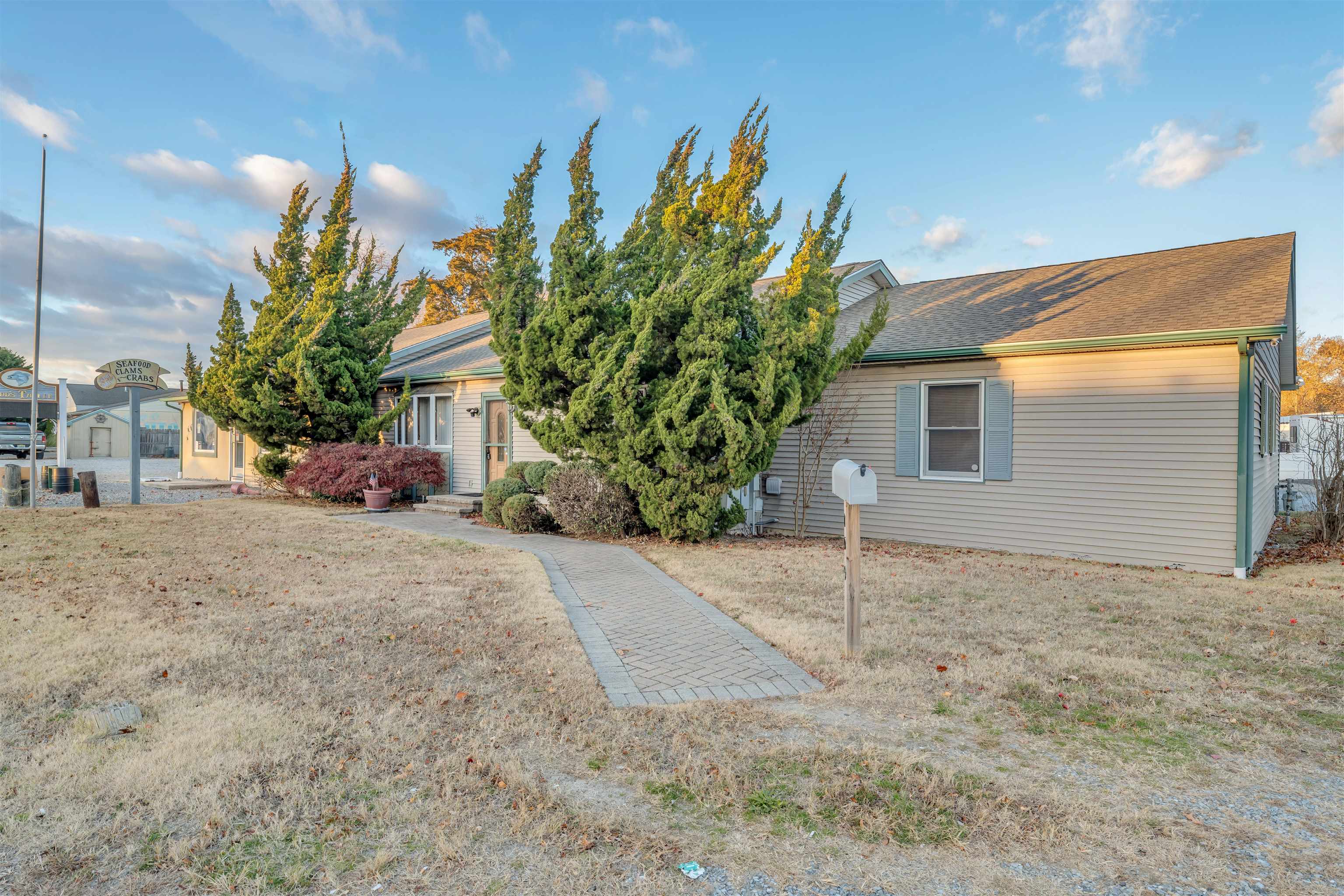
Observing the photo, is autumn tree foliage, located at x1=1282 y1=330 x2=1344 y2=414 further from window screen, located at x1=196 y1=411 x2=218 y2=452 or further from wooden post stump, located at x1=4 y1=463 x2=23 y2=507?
wooden post stump, located at x1=4 y1=463 x2=23 y2=507

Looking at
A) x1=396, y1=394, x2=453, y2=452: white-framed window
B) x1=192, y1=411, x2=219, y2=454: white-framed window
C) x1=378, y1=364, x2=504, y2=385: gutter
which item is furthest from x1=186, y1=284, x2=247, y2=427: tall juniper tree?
x1=192, y1=411, x2=219, y2=454: white-framed window

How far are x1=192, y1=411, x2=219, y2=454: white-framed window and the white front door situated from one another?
116 centimetres

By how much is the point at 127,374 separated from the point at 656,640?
1549cm

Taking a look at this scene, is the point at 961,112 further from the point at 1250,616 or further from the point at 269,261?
the point at 269,261

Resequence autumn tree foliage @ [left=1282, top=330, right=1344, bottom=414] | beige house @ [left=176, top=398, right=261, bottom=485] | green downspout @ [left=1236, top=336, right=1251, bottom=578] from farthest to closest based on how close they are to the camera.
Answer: autumn tree foliage @ [left=1282, top=330, right=1344, bottom=414] < beige house @ [left=176, top=398, right=261, bottom=485] < green downspout @ [left=1236, top=336, right=1251, bottom=578]

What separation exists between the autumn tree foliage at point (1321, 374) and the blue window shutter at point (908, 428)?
35739 millimetres

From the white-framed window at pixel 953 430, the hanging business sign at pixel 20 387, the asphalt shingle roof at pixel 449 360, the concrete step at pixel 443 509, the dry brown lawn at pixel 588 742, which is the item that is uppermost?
the asphalt shingle roof at pixel 449 360

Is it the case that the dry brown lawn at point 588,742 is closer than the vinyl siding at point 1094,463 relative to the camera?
Yes

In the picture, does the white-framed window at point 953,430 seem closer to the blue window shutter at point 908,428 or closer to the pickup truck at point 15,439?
the blue window shutter at point 908,428

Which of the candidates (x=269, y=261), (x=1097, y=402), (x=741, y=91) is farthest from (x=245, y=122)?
(x=1097, y=402)

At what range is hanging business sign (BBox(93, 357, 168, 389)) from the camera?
14703 mm

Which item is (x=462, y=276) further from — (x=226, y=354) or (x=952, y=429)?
(x=952, y=429)

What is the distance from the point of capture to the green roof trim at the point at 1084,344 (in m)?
7.66

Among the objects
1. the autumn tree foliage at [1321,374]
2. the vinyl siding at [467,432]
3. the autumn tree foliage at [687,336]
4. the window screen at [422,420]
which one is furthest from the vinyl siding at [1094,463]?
the autumn tree foliage at [1321,374]
